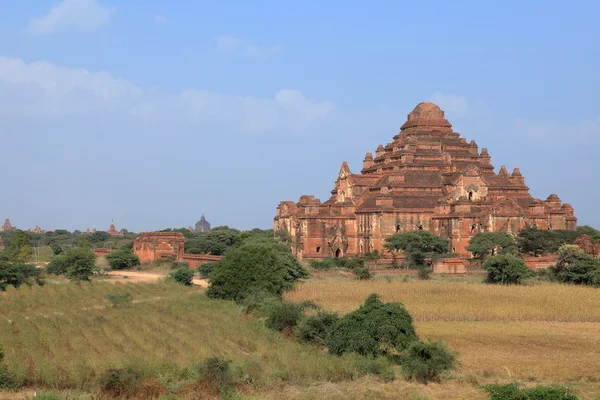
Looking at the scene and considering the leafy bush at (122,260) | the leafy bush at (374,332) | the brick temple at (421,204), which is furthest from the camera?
the leafy bush at (122,260)

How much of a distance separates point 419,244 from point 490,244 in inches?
185

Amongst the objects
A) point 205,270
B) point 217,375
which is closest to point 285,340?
point 217,375

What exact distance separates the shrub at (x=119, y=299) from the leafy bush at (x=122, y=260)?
92.1 feet

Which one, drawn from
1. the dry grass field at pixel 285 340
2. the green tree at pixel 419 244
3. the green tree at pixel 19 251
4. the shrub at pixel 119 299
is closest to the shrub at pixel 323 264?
the green tree at pixel 419 244

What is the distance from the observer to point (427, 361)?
23.0 meters

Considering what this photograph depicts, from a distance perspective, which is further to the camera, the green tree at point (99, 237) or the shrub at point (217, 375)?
the green tree at point (99, 237)

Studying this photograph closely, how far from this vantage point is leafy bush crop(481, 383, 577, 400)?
1927 cm

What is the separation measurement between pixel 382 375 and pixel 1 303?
2301 centimetres

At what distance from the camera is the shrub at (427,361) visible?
22.8 metres

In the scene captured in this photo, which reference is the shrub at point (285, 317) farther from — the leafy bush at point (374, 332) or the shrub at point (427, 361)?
the shrub at point (427, 361)

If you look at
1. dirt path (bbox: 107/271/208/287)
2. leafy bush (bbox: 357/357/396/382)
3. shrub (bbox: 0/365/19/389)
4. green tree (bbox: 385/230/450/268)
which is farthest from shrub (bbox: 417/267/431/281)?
shrub (bbox: 0/365/19/389)

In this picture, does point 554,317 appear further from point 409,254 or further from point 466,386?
point 409,254

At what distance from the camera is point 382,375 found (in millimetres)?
22625

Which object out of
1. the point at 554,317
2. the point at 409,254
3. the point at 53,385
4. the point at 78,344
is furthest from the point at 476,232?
the point at 53,385
